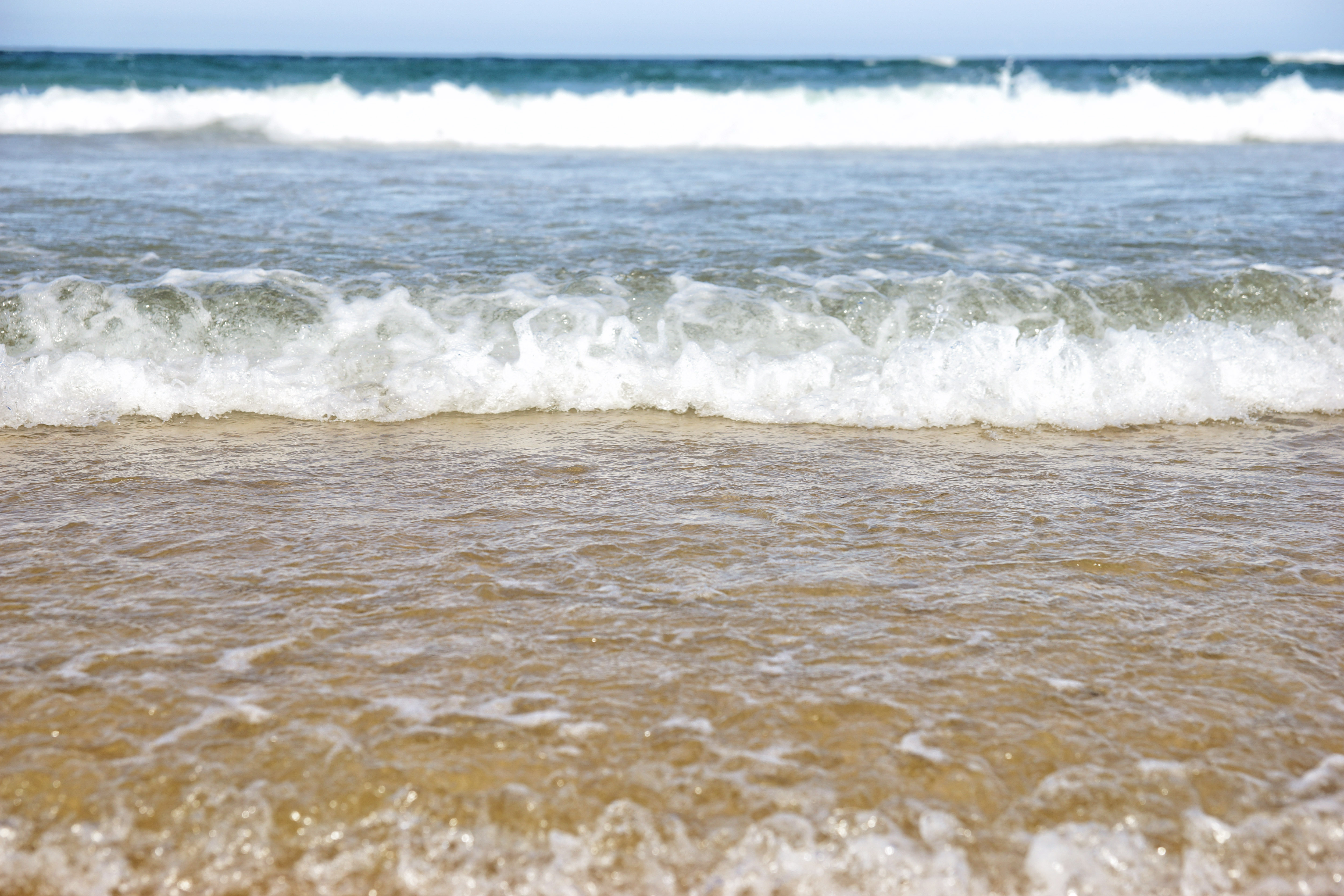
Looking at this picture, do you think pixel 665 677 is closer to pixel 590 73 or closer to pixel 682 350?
pixel 682 350

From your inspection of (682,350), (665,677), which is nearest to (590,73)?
(682,350)

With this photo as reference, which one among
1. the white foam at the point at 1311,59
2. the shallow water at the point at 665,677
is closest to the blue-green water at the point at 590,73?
the white foam at the point at 1311,59

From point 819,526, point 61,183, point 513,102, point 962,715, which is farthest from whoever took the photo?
point 513,102

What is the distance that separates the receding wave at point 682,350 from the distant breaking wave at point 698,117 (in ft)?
27.2

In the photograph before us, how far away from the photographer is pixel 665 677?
5.73 ft

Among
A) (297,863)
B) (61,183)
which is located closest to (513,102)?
(61,183)

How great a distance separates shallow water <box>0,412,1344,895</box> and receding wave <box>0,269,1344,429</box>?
0.47 meters

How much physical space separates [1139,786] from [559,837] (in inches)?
32.5

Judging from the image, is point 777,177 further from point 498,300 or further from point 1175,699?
point 1175,699

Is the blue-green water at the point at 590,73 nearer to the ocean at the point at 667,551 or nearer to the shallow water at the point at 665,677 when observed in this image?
the ocean at the point at 667,551

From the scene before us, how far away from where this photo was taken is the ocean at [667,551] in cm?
141

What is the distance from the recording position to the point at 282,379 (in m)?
3.30

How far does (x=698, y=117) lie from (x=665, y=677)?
13712 mm

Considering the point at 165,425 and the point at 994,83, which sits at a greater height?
the point at 994,83
